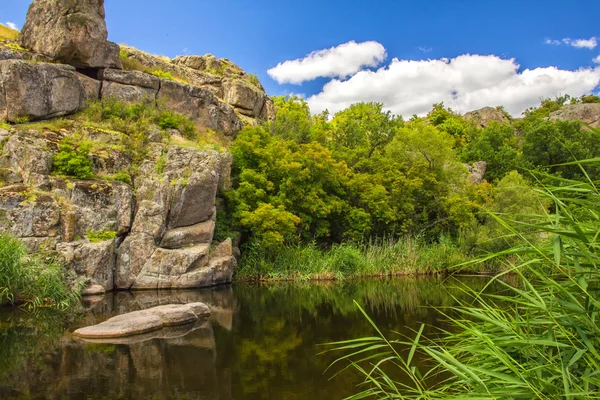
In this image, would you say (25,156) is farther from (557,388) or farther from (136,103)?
(557,388)

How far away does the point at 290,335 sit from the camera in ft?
38.7

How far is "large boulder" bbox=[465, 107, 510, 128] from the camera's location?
69812 millimetres

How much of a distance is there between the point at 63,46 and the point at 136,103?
499 cm

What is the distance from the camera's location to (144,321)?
12172 mm

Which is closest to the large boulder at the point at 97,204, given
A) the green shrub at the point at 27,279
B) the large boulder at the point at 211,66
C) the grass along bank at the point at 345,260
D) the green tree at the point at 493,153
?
the green shrub at the point at 27,279

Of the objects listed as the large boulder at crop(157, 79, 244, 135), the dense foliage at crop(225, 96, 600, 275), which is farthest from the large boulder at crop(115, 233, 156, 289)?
the large boulder at crop(157, 79, 244, 135)

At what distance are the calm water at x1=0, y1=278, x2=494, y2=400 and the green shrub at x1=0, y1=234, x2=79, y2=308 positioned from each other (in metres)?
1.02

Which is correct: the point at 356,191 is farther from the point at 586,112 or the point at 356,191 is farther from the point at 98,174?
the point at 586,112

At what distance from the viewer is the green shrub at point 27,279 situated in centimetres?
1443

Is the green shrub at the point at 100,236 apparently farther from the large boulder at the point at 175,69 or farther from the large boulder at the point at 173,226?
the large boulder at the point at 175,69

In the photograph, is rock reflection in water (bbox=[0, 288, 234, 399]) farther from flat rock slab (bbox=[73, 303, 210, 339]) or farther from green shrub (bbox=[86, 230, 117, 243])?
green shrub (bbox=[86, 230, 117, 243])

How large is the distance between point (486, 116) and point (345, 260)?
186 ft

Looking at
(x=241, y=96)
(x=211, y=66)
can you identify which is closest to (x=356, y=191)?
(x=241, y=96)

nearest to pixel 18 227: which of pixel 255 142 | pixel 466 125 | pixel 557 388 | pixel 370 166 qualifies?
pixel 255 142
